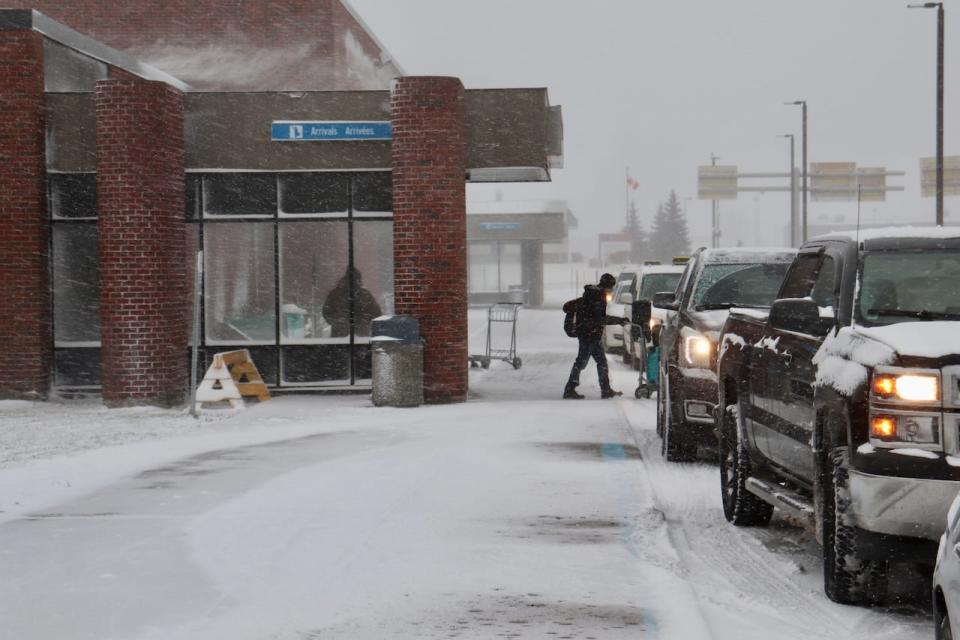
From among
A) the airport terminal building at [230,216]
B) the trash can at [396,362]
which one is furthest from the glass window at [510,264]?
the trash can at [396,362]

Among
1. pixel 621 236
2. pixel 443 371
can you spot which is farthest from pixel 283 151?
pixel 621 236

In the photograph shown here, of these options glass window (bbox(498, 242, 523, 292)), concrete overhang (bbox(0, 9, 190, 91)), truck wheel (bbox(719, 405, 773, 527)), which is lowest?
truck wheel (bbox(719, 405, 773, 527))

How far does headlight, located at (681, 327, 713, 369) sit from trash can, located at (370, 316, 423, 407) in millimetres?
6144

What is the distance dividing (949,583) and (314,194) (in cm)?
1635

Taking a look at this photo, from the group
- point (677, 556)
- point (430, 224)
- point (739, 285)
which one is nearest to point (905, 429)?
point (677, 556)

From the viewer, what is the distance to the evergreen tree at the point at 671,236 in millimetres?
135250

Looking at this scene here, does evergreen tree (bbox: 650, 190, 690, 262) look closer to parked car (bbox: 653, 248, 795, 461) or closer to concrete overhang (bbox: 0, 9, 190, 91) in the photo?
concrete overhang (bbox: 0, 9, 190, 91)

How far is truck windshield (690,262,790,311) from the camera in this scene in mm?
13617

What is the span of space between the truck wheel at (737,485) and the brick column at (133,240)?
11.0m

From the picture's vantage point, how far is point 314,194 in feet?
66.0

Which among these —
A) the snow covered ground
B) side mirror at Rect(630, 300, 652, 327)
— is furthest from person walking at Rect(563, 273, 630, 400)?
the snow covered ground

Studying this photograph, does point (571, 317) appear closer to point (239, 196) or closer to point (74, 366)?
point (239, 196)

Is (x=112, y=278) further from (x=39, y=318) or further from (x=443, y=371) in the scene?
(x=443, y=371)

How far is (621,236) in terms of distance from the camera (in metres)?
125
